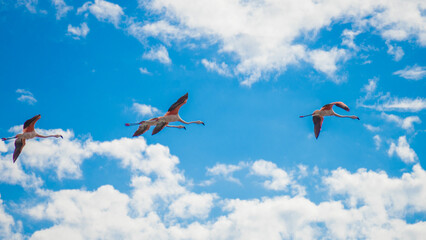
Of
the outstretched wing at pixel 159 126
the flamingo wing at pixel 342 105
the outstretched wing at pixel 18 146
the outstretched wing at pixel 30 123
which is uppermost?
the outstretched wing at pixel 30 123

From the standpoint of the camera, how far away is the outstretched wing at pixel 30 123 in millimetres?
41625

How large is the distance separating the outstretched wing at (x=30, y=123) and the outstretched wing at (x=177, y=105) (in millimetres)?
10612

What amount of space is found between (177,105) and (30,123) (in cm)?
1238

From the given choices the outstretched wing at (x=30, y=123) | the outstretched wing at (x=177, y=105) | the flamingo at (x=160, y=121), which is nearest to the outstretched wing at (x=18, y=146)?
the outstretched wing at (x=30, y=123)

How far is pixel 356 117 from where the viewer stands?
45.0 metres

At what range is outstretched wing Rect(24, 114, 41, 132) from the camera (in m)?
41.6

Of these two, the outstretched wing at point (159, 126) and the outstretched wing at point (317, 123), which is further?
the outstretched wing at point (159, 126)

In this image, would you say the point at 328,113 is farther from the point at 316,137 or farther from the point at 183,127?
the point at 183,127

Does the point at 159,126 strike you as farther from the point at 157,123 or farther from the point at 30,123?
the point at 30,123

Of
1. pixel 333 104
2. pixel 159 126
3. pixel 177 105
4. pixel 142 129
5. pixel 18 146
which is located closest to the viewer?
pixel 333 104

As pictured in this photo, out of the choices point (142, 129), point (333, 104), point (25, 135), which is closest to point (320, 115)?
point (333, 104)

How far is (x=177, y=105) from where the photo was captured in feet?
136

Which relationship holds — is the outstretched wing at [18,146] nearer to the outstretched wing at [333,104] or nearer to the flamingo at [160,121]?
the flamingo at [160,121]

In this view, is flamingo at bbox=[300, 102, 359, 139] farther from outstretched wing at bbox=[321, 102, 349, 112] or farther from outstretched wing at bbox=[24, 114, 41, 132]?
outstretched wing at bbox=[24, 114, 41, 132]
